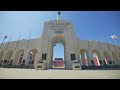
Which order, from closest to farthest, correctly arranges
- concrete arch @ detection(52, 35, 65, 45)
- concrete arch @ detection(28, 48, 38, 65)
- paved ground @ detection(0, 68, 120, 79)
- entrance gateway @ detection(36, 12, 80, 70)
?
paved ground @ detection(0, 68, 120, 79)
entrance gateway @ detection(36, 12, 80, 70)
concrete arch @ detection(52, 35, 65, 45)
concrete arch @ detection(28, 48, 38, 65)

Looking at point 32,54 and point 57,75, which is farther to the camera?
point 32,54

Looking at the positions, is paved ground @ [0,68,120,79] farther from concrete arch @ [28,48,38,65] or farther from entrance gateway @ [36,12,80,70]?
concrete arch @ [28,48,38,65]

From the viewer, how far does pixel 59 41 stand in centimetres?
2461

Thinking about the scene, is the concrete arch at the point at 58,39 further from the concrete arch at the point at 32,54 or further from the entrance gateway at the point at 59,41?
the concrete arch at the point at 32,54

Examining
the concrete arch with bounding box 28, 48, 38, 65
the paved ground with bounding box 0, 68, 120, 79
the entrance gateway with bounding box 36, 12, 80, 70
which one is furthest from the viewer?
the concrete arch with bounding box 28, 48, 38, 65

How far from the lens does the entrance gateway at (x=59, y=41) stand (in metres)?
19.3

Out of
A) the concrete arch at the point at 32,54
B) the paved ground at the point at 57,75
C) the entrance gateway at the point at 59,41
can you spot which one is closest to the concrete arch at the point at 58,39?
the entrance gateway at the point at 59,41

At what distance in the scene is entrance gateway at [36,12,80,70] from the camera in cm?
1934

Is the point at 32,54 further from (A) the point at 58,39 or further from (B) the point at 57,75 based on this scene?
(B) the point at 57,75

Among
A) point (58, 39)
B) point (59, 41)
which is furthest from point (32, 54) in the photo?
point (58, 39)

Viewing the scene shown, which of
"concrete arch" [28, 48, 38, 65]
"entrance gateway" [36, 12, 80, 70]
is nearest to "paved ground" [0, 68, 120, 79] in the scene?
"entrance gateway" [36, 12, 80, 70]

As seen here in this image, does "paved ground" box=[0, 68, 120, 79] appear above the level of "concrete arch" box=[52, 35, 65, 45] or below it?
below

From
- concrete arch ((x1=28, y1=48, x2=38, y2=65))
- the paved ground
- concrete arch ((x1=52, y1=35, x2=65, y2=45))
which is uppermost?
concrete arch ((x1=52, y1=35, x2=65, y2=45))
